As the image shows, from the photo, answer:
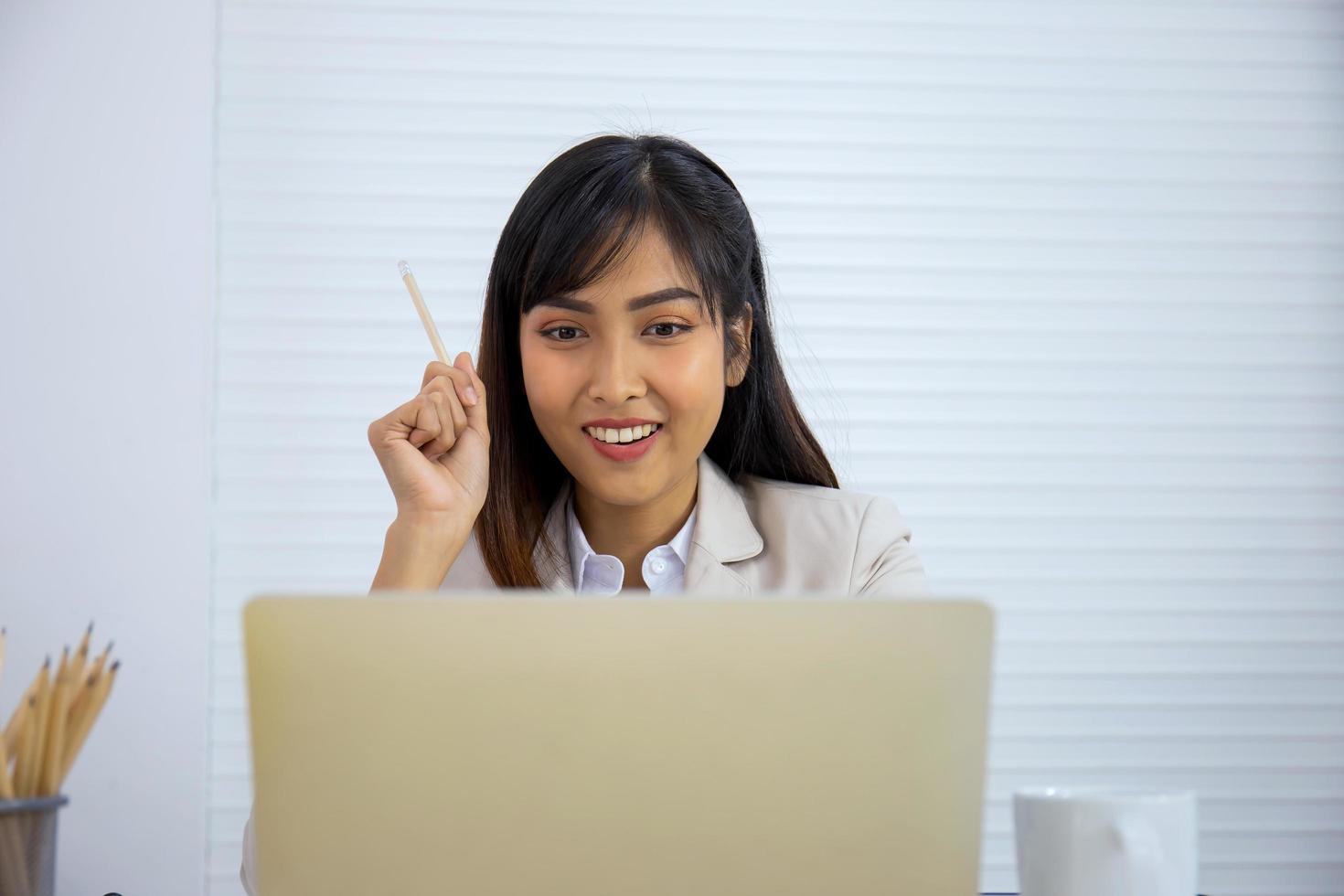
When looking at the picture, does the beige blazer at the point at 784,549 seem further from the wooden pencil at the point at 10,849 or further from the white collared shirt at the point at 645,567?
the wooden pencil at the point at 10,849

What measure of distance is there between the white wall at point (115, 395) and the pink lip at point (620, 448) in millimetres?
1464

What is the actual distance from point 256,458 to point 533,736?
2364 mm

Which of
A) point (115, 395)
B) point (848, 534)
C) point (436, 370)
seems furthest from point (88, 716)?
point (115, 395)

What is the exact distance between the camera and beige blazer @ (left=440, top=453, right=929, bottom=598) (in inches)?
63.7

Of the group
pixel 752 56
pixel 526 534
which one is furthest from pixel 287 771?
Answer: pixel 752 56

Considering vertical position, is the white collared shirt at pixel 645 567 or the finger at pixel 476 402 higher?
the finger at pixel 476 402

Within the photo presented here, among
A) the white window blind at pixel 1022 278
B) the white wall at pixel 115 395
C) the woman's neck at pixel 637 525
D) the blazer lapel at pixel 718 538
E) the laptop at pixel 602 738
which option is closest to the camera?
the laptop at pixel 602 738

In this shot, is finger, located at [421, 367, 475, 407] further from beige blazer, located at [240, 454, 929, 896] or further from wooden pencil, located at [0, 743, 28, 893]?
wooden pencil, located at [0, 743, 28, 893]

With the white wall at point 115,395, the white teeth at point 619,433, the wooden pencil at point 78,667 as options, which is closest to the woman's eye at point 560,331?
the white teeth at point 619,433

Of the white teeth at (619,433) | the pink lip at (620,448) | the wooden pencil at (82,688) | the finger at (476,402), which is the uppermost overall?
the finger at (476,402)

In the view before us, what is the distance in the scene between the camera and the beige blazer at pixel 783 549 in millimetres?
1617

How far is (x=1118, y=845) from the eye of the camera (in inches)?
27.4

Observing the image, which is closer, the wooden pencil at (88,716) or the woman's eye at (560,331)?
the wooden pencil at (88,716)

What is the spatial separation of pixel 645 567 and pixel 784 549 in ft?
0.63
